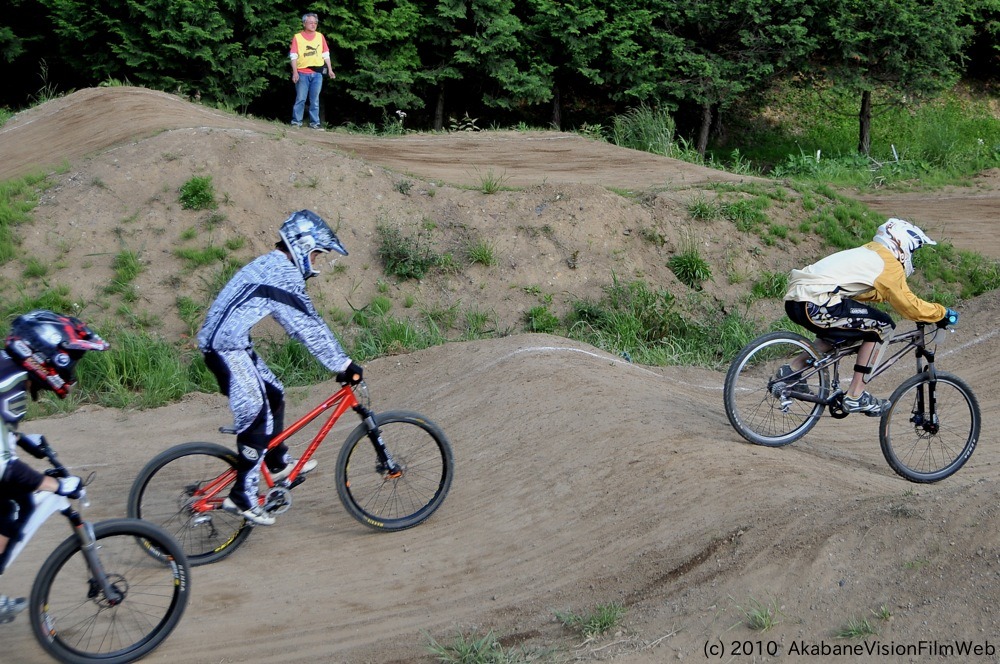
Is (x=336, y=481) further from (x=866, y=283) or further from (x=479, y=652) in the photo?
(x=866, y=283)

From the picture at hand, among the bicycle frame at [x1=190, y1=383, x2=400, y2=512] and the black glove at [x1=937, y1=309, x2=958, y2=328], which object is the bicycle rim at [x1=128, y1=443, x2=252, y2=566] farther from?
the black glove at [x1=937, y1=309, x2=958, y2=328]

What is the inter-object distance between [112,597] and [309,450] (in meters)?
1.74

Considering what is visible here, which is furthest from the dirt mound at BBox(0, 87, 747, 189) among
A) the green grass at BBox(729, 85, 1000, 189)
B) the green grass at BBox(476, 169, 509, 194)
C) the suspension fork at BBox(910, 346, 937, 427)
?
the suspension fork at BBox(910, 346, 937, 427)

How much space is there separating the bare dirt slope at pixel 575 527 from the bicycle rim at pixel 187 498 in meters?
0.18

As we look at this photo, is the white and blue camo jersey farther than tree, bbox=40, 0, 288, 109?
No

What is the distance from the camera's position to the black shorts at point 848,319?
691 cm

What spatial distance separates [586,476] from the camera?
669 centimetres

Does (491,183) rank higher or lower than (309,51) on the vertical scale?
lower

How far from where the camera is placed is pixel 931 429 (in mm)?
7121

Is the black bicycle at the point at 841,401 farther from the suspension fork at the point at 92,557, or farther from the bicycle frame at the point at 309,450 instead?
the suspension fork at the point at 92,557

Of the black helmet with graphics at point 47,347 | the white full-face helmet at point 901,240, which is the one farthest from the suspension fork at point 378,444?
the white full-face helmet at point 901,240

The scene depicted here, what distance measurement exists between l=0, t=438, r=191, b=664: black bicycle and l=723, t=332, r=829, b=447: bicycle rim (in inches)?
166

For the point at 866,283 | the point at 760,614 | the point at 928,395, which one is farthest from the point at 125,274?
the point at 760,614

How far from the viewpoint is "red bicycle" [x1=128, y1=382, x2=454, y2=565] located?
18.9 feet
